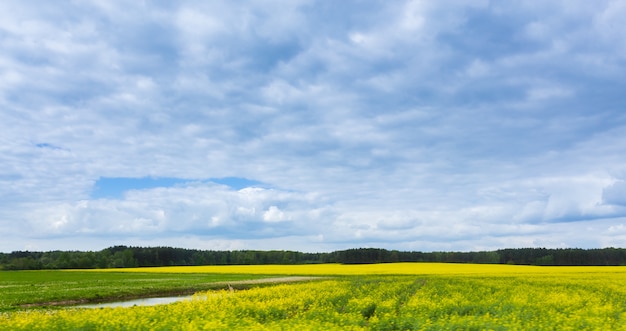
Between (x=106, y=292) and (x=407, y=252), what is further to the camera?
(x=407, y=252)

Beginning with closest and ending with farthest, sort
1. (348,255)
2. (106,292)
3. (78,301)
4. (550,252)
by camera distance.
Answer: (78,301), (106,292), (550,252), (348,255)

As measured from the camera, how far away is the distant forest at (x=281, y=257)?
379 feet

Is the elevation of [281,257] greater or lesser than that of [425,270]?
lesser

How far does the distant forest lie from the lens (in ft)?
379

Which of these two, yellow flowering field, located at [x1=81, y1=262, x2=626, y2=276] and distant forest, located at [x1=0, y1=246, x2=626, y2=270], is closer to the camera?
yellow flowering field, located at [x1=81, y1=262, x2=626, y2=276]

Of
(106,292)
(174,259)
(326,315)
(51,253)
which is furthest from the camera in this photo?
(51,253)

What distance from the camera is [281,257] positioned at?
13625 cm

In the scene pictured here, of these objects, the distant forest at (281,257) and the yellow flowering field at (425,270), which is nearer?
the yellow flowering field at (425,270)

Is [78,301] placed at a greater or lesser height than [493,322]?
lesser

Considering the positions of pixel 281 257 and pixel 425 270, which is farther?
pixel 281 257

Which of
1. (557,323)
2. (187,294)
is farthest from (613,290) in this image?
(187,294)

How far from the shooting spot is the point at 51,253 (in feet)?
487

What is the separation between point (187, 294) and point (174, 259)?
92256 mm

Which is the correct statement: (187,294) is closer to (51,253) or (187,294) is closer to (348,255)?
(348,255)
